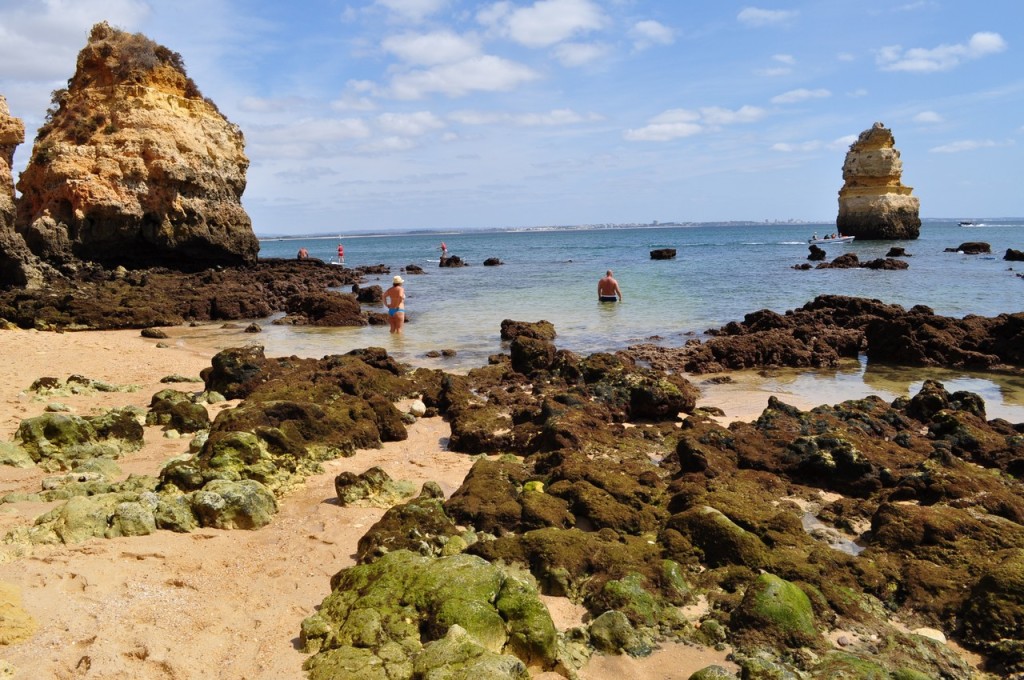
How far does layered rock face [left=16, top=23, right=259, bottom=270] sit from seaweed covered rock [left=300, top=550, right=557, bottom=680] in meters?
25.4

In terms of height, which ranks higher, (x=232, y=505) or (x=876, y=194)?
(x=876, y=194)

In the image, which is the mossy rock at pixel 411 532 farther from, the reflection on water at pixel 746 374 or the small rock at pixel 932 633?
the reflection on water at pixel 746 374

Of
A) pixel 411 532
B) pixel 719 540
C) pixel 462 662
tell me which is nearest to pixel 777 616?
pixel 719 540

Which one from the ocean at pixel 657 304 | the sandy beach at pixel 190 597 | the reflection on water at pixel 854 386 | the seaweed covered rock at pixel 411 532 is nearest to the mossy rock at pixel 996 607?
the sandy beach at pixel 190 597

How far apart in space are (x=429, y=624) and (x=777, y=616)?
2.18 metres

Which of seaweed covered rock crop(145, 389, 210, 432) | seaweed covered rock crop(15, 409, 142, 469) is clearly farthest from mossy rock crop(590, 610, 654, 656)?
seaweed covered rock crop(145, 389, 210, 432)

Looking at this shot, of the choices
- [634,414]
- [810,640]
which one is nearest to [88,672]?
[810,640]

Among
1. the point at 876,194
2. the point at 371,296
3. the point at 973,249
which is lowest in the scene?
the point at 371,296

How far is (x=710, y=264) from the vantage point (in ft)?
147

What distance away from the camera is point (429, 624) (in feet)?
12.5

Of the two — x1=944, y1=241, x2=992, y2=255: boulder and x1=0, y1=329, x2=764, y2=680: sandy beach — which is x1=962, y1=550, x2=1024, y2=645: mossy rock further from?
x1=944, y1=241, x2=992, y2=255: boulder

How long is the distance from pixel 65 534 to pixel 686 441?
548cm

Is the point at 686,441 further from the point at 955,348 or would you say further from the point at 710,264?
the point at 710,264

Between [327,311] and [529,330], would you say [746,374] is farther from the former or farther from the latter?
[327,311]
